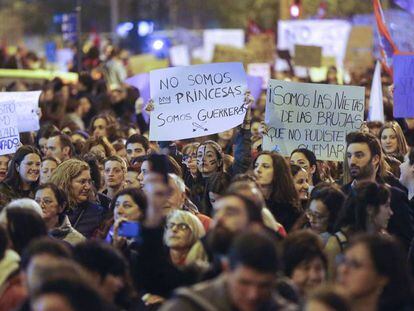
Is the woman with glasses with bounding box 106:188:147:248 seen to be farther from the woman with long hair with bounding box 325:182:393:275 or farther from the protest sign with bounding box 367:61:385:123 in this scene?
the protest sign with bounding box 367:61:385:123

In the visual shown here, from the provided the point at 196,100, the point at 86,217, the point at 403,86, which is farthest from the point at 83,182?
the point at 403,86

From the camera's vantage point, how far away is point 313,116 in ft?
43.0

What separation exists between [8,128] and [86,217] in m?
2.91

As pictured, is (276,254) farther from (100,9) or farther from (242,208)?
(100,9)

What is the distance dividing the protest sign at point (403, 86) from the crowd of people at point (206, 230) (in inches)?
13.1

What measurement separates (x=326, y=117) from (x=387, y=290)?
6057 millimetres

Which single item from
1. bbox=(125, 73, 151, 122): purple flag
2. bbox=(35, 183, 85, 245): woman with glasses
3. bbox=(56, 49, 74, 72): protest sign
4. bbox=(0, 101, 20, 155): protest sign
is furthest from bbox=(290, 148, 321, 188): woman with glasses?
bbox=(56, 49, 74, 72): protest sign

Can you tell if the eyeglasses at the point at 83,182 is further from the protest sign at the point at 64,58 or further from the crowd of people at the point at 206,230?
the protest sign at the point at 64,58

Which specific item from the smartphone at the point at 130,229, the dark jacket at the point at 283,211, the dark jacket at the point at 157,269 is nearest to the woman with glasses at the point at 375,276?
the dark jacket at the point at 157,269

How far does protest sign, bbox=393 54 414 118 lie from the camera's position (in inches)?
542

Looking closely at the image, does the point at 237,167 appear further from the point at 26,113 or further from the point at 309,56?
the point at 309,56

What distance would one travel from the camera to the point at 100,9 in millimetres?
58406

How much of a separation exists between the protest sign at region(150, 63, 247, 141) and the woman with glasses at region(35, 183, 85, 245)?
2.59 metres

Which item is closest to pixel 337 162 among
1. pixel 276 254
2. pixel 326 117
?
pixel 326 117
